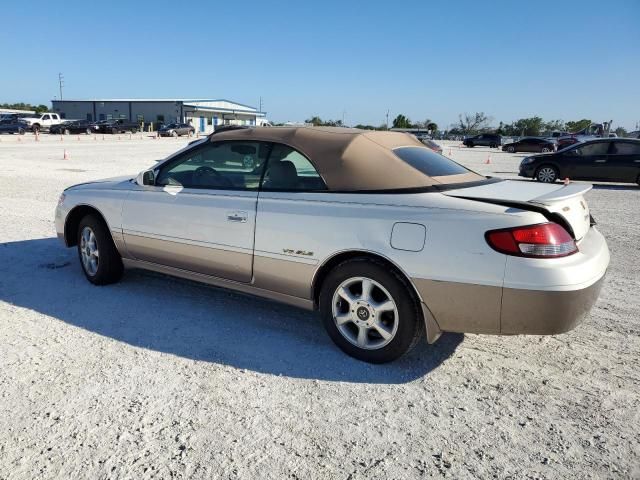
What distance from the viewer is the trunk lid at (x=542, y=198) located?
3.04 meters

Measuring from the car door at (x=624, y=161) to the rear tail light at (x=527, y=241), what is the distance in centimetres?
1441

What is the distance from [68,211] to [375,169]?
134 inches

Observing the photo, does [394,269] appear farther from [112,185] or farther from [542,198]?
[112,185]

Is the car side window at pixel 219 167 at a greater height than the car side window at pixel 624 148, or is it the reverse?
the car side window at pixel 624 148

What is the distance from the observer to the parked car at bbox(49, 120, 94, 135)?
49719mm

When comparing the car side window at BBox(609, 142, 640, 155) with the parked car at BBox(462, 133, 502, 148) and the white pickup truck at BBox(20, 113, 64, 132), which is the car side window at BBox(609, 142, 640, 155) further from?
the white pickup truck at BBox(20, 113, 64, 132)

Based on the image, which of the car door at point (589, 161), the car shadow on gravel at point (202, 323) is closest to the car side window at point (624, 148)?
the car door at point (589, 161)

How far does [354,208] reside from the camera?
3.35 meters

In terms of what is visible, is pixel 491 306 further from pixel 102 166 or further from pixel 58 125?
pixel 58 125

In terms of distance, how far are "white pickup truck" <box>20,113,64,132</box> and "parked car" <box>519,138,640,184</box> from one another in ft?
→ 156

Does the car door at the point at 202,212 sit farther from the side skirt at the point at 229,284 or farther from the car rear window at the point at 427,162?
the car rear window at the point at 427,162

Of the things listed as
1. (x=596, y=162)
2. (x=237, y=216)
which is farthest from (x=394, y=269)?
(x=596, y=162)

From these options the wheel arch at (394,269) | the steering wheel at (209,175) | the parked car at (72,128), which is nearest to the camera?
the wheel arch at (394,269)

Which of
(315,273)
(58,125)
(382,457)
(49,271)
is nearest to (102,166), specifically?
(49,271)
